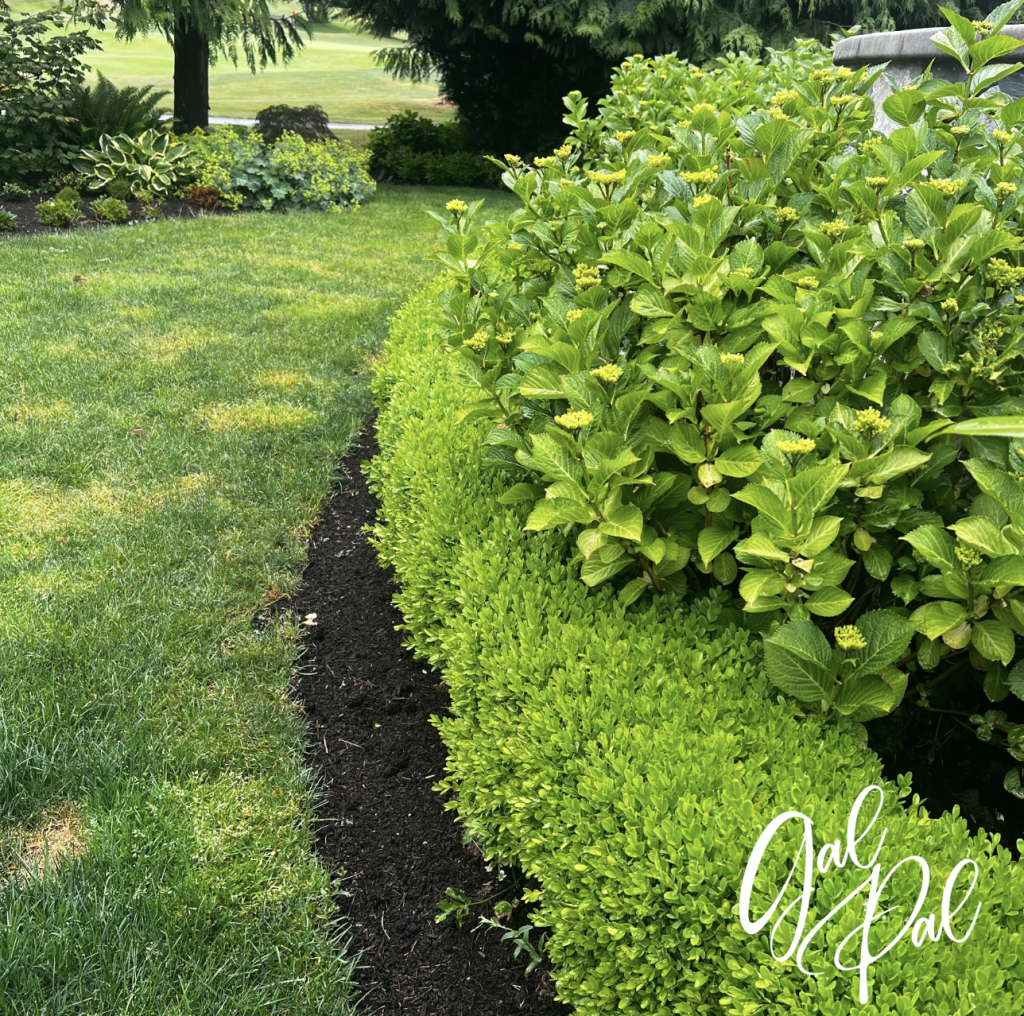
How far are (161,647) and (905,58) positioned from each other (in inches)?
167

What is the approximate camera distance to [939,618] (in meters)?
1.60

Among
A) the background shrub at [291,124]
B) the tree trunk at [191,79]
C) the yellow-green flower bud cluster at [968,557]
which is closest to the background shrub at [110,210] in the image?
the background shrub at [291,124]

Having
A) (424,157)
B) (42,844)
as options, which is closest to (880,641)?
(42,844)

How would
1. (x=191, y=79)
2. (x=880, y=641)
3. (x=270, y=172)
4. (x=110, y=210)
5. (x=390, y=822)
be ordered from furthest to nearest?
(x=191, y=79)
(x=270, y=172)
(x=110, y=210)
(x=390, y=822)
(x=880, y=641)

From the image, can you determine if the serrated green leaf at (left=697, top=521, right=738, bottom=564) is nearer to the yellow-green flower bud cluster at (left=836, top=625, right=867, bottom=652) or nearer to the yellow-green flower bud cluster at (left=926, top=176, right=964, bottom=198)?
the yellow-green flower bud cluster at (left=836, top=625, right=867, bottom=652)

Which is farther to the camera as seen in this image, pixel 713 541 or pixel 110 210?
pixel 110 210

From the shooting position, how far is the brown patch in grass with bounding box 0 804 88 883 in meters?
2.18

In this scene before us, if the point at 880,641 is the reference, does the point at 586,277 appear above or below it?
above

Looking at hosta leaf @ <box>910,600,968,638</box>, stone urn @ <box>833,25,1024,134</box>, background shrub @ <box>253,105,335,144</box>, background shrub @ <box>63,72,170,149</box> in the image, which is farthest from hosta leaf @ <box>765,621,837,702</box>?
background shrub @ <box>253,105,335,144</box>

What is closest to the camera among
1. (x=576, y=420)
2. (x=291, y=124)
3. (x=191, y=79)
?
(x=576, y=420)

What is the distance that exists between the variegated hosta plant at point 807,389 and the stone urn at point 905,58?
1510 millimetres

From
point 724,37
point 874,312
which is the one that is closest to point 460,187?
point 724,37

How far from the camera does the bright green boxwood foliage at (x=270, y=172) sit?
1100 cm

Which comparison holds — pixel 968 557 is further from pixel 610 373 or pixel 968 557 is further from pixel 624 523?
pixel 610 373
